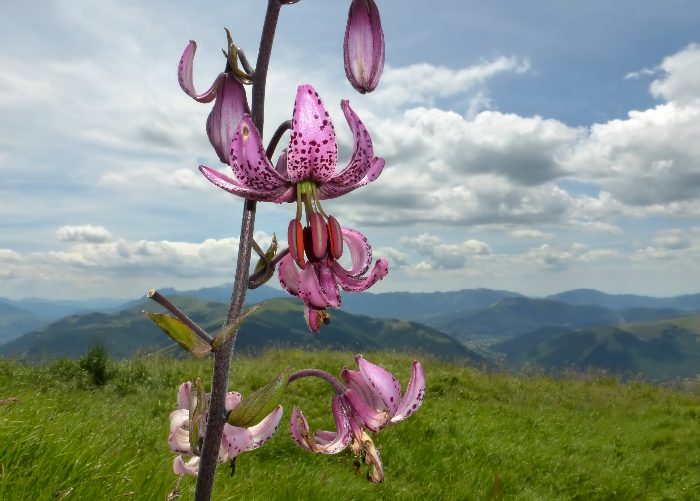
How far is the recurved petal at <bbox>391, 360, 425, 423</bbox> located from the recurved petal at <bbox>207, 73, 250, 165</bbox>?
777mm

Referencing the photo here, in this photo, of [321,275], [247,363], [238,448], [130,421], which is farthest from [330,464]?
[247,363]

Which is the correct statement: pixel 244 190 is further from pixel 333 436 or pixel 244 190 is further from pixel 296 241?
pixel 333 436

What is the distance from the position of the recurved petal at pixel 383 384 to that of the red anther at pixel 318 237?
40cm

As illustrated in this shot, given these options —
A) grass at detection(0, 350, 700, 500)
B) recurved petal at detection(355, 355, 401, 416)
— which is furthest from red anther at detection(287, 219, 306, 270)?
grass at detection(0, 350, 700, 500)

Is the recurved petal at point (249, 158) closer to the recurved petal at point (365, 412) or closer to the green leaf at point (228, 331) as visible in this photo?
the green leaf at point (228, 331)

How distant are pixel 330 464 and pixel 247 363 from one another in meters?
6.53

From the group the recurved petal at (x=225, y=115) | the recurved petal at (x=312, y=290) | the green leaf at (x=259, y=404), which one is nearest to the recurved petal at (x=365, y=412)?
the green leaf at (x=259, y=404)

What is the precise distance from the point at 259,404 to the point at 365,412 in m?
0.32

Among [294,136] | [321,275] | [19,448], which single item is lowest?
[19,448]

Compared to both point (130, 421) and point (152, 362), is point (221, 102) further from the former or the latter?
point (152, 362)

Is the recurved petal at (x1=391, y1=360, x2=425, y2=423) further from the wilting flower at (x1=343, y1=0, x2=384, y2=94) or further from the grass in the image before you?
the grass

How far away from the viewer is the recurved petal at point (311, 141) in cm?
119

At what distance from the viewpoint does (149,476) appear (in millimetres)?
3635

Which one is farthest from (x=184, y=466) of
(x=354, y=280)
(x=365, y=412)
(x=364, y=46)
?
(x=364, y=46)
